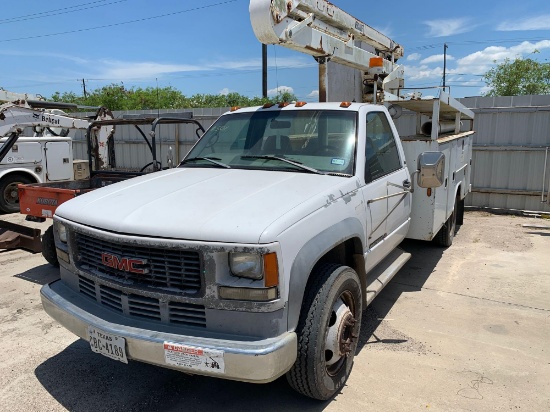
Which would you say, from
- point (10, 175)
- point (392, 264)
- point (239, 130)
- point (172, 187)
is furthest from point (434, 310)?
point (10, 175)

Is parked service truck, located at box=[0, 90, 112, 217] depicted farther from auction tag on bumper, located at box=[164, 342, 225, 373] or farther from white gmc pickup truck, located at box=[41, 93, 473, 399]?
auction tag on bumper, located at box=[164, 342, 225, 373]

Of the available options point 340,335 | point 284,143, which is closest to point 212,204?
point 340,335

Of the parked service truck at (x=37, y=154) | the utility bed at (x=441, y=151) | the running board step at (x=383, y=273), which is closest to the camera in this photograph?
the running board step at (x=383, y=273)

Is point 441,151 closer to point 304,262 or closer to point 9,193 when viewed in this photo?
point 304,262

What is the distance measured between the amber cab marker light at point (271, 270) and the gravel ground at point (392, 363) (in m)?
1.12

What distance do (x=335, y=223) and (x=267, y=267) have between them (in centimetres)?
81

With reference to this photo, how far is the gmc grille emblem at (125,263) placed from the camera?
269 centimetres

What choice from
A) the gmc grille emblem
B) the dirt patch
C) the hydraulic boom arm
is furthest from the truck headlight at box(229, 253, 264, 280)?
the dirt patch

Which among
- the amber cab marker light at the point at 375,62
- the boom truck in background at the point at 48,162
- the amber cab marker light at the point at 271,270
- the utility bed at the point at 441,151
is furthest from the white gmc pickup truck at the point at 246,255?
the boom truck in background at the point at 48,162

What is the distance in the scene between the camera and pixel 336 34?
5.47 metres

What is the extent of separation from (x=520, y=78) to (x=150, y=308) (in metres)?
40.1

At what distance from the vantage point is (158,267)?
267cm

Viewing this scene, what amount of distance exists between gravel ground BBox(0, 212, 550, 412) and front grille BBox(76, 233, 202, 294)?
3.22 ft

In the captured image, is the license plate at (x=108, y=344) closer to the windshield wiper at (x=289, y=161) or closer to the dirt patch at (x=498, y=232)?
the windshield wiper at (x=289, y=161)
